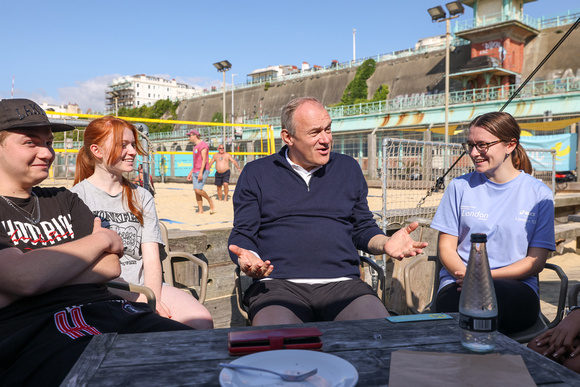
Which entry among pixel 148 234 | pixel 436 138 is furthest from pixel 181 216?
pixel 436 138

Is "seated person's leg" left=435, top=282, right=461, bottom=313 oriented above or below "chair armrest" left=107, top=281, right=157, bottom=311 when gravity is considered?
below

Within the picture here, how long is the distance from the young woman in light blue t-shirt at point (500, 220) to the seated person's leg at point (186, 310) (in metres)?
1.34

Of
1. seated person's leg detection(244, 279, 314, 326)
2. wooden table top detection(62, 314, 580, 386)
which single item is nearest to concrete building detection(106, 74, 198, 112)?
seated person's leg detection(244, 279, 314, 326)

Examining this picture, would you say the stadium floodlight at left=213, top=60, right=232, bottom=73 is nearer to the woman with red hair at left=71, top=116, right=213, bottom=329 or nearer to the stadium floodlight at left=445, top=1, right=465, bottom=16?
the stadium floodlight at left=445, top=1, right=465, bottom=16

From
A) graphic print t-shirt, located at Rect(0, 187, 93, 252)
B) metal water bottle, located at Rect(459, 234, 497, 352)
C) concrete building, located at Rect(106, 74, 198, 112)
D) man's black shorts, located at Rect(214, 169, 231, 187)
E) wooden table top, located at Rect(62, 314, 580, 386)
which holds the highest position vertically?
concrete building, located at Rect(106, 74, 198, 112)

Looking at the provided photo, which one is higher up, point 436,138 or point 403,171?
point 436,138

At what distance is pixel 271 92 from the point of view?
189 ft

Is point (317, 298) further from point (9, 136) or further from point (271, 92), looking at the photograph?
point (271, 92)

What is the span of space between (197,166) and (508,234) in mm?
8396

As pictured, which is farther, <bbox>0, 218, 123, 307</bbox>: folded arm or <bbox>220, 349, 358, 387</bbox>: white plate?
<bbox>0, 218, 123, 307</bbox>: folded arm

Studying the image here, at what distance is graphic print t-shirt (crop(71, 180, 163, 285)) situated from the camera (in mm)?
2734

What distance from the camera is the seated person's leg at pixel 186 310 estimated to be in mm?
2506

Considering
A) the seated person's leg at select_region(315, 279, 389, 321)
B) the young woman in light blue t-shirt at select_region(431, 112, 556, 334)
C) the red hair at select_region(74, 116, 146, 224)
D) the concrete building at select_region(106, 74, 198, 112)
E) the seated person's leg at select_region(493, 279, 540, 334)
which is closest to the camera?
the seated person's leg at select_region(315, 279, 389, 321)

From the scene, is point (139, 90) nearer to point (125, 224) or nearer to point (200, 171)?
point (200, 171)
